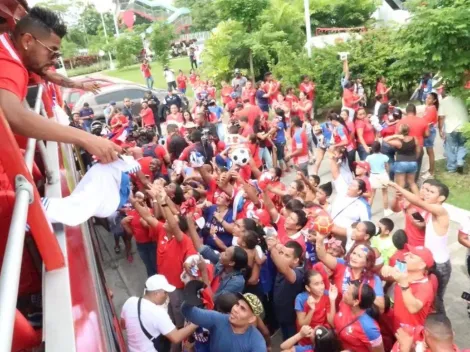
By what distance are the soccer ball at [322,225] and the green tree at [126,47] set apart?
32.7 meters

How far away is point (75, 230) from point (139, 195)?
9.09 ft

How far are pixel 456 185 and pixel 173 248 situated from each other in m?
5.47

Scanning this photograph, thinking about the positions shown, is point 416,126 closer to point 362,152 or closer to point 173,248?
point 362,152

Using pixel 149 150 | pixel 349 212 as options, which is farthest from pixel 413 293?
pixel 149 150

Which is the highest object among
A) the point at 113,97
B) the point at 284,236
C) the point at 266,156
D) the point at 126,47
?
the point at 284,236

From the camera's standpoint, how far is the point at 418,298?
3.33m

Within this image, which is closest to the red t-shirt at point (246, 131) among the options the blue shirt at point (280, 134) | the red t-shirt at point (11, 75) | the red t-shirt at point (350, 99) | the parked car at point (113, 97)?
the blue shirt at point (280, 134)

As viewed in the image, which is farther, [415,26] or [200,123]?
[200,123]

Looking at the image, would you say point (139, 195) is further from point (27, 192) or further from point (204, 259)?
point (27, 192)

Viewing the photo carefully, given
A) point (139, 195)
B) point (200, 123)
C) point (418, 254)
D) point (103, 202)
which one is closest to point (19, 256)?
point (103, 202)

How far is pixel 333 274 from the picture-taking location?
13.0 ft

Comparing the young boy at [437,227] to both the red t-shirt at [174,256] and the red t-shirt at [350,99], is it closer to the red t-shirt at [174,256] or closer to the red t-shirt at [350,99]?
the red t-shirt at [174,256]

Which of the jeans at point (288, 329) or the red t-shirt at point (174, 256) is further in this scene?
the red t-shirt at point (174, 256)

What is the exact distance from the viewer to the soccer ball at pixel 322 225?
439 centimetres
